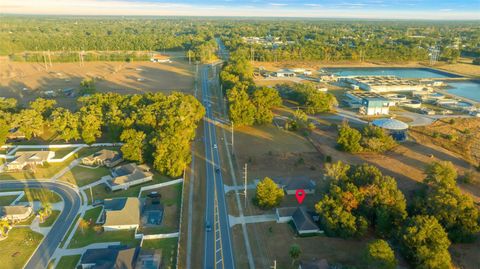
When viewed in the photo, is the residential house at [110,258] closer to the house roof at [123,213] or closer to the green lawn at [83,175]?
the house roof at [123,213]

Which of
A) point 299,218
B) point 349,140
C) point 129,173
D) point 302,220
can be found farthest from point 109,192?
point 349,140

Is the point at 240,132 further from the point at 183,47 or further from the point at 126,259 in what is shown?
the point at 183,47

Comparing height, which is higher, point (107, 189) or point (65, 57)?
Answer: point (65, 57)

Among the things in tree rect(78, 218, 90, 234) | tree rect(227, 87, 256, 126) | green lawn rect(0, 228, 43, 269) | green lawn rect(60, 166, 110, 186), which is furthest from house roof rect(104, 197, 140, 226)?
tree rect(227, 87, 256, 126)

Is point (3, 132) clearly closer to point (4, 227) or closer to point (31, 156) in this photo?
point (31, 156)

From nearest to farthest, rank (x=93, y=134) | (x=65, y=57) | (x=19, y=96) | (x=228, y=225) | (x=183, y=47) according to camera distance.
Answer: (x=228, y=225) → (x=93, y=134) → (x=19, y=96) → (x=65, y=57) → (x=183, y=47)

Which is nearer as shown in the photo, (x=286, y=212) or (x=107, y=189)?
(x=286, y=212)

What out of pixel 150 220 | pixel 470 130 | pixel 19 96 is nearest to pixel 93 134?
pixel 150 220
